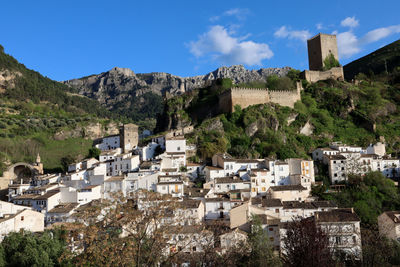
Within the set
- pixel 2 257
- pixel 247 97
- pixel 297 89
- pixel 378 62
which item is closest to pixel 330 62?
pixel 297 89

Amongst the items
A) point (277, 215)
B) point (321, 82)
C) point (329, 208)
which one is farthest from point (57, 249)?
point (321, 82)

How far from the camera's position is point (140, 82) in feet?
547

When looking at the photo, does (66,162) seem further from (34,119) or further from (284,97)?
(284,97)

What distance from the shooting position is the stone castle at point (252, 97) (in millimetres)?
56906

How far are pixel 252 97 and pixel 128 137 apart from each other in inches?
827

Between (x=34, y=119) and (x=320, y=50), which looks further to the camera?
(x=320, y=50)

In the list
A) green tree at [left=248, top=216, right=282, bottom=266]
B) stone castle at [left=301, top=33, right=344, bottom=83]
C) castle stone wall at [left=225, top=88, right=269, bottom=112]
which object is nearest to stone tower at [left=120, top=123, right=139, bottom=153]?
castle stone wall at [left=225, top=88, right=269, bottom=112]

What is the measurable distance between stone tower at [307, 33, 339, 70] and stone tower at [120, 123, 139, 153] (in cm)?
4325

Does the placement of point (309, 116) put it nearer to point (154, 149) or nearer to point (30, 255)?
point (154, 149)

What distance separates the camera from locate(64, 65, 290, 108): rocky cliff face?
502 ft

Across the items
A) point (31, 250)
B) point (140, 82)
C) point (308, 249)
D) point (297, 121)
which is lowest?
point (31, 250)

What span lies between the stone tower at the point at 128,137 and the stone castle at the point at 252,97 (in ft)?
48.3

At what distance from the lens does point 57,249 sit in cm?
2516

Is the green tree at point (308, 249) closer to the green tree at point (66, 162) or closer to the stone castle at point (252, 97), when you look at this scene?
the stone castle at point (252, 97)
